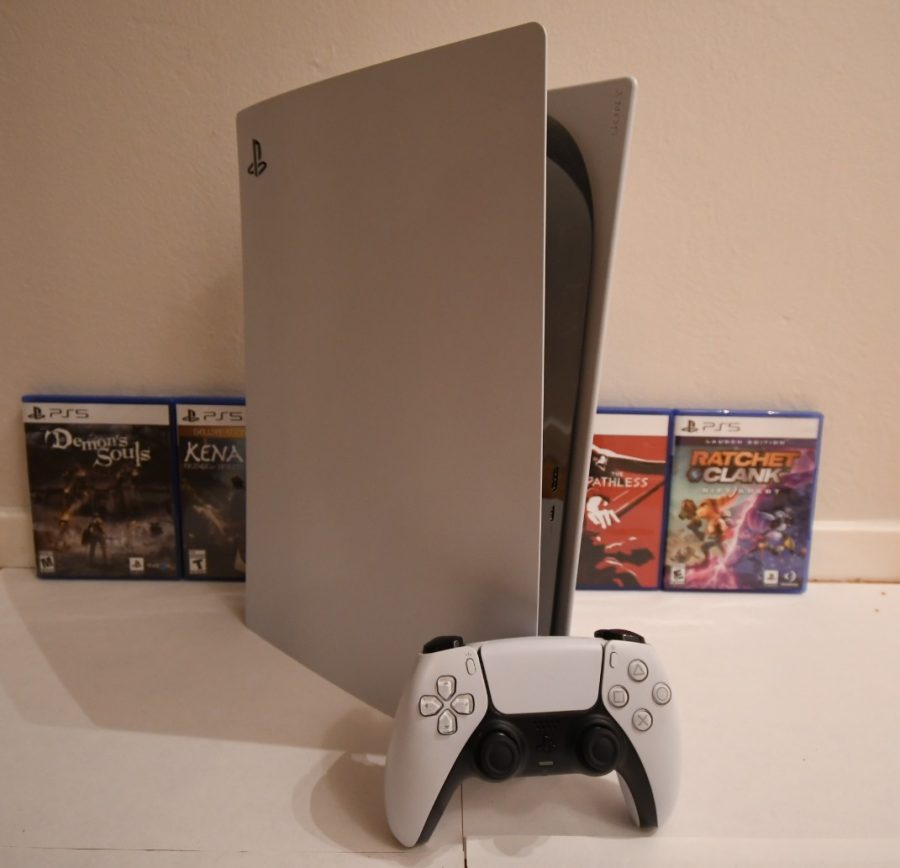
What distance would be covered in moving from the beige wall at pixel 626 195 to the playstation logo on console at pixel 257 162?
0.18 meters

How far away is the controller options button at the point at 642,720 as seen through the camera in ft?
1.47

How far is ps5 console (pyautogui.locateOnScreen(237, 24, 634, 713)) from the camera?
0.45m

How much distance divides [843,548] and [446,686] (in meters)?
0.67

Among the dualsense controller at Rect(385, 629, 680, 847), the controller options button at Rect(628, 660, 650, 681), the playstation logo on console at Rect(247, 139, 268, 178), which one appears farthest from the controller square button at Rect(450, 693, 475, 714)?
the playstation logo on console at Rect(247, 139, 268, 178)

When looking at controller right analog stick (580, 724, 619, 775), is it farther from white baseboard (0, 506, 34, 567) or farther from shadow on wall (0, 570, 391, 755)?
white baseboard (0, 506, 34, 567)

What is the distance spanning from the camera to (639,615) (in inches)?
29.8

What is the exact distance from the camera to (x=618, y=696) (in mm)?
447

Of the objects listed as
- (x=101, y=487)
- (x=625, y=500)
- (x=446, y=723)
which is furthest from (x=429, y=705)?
(x=101, y=487)

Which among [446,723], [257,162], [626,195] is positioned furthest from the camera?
[626,195]

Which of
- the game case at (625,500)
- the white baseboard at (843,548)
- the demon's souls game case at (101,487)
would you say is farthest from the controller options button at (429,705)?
the white baseboard at (843,548)

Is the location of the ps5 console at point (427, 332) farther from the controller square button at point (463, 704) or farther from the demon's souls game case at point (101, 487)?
the demon's souls game case at point (101, 487)

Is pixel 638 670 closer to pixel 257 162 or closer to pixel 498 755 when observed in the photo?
pixel 498 755

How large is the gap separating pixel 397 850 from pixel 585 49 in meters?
0.81

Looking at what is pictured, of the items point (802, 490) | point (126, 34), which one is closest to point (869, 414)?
point (802, 490)
